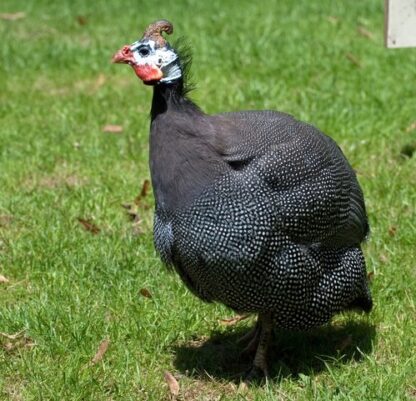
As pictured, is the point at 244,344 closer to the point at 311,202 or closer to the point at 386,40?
the point at 311,202

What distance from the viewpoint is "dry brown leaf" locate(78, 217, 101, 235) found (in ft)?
16.3

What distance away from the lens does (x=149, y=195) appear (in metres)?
5.37

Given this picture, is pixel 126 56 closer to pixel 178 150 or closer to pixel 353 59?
pixel 178 150

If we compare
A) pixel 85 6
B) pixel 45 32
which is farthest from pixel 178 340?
pixel 85 6

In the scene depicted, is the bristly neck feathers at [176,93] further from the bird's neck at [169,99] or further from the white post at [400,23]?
the white post at [400,23]

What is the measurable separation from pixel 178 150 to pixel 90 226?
1.61 metres

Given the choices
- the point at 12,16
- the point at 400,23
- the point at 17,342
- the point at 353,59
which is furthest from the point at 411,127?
the point at 12,16

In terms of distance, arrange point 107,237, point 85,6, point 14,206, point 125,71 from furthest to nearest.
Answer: point 85,6, point 125,71, point 14,206, point 107,237

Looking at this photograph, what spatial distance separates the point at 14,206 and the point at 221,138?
6.52 ft

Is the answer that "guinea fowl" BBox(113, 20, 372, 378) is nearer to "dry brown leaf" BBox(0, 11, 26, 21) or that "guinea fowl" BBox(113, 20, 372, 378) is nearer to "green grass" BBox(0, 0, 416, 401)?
"green grass" BBox(0, 0, 416, 401)

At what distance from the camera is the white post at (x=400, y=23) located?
5.50 meters

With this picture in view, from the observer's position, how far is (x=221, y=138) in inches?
139

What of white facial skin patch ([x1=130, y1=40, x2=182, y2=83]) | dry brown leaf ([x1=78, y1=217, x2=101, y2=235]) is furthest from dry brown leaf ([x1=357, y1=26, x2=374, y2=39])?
white facial skin patch ([x1=130, y1=40, x2=182, y2=83])

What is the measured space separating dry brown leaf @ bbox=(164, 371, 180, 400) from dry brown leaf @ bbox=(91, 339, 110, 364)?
258 millimetres
